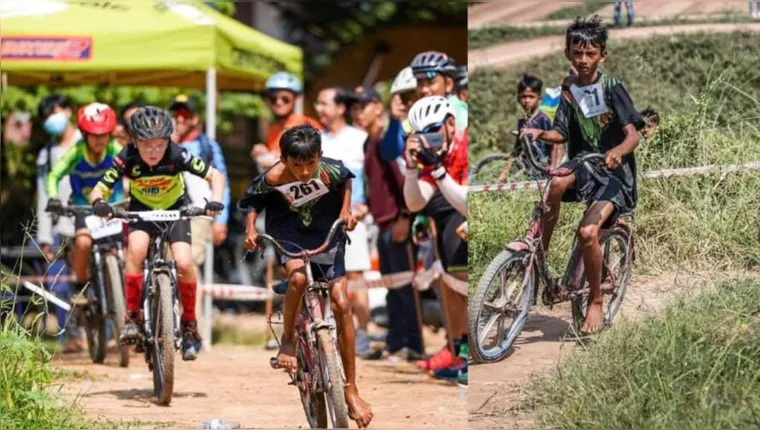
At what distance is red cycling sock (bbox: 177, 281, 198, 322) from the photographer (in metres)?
9.74

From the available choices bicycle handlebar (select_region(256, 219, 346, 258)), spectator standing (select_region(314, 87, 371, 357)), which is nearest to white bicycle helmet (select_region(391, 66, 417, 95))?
spectator standing (select_region(314, 87, 371, 357))

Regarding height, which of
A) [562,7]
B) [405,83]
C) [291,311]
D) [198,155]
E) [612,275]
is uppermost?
[562,7]

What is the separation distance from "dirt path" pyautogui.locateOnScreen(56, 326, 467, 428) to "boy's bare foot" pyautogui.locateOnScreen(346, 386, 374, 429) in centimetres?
62

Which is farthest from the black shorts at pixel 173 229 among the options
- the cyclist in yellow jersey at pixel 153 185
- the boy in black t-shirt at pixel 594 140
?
the boy in black t-shirt at pixel 594 140

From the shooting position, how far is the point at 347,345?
805 centimetres

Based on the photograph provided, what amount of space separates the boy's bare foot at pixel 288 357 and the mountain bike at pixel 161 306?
128cm

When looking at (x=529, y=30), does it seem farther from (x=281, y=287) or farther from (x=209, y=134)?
(x=209, y=134)

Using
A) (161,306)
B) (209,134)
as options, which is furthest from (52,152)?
(161,306)

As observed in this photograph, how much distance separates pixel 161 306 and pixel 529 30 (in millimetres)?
3043

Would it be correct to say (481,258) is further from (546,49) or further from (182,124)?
(182,124)

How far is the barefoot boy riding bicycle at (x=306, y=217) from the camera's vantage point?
798 cm

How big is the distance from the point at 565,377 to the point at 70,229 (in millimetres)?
6343

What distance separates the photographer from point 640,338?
7305 mm

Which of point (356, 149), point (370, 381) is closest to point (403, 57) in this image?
point (356, 149)
